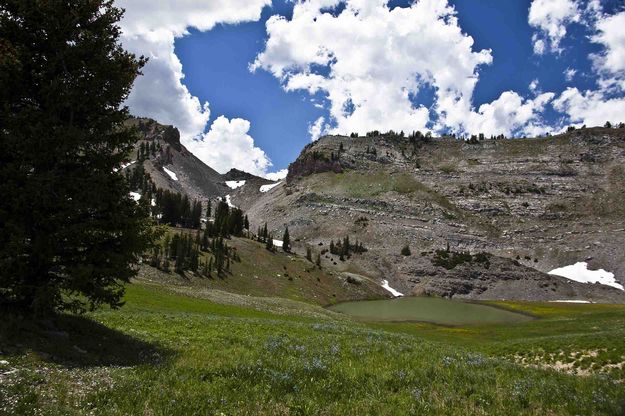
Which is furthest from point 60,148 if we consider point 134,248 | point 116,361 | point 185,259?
point 185,259

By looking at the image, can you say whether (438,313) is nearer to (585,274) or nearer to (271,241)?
(271,241)

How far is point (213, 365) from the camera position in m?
14.3

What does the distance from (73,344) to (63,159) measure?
22.7ft

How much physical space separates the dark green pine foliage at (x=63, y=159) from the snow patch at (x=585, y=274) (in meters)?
188

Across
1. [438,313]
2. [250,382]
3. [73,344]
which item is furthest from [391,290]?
[250,382]

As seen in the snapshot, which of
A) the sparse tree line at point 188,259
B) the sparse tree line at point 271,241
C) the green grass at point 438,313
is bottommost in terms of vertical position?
the green grass at point 438,313

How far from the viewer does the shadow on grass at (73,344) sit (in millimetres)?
13039

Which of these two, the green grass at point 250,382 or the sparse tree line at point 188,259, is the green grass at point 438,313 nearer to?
the sparse tree line at point 188,259

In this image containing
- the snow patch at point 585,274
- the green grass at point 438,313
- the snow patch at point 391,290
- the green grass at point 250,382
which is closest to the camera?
the green grass at point 250,382

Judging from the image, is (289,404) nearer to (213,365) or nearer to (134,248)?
(213,365)

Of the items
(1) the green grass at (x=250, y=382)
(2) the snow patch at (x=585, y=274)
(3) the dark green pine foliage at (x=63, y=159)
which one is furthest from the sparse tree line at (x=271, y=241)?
(3) the dark green pine foliage at (x=63, y=159)

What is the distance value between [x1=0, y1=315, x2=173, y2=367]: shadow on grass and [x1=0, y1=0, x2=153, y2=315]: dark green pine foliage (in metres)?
0.80

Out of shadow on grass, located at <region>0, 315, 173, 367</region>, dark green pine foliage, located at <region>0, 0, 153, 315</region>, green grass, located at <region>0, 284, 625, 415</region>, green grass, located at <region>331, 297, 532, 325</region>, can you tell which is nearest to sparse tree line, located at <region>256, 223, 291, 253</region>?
green grass, located at <region>331, 297, 532, 325</region>

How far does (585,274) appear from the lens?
17162cm
